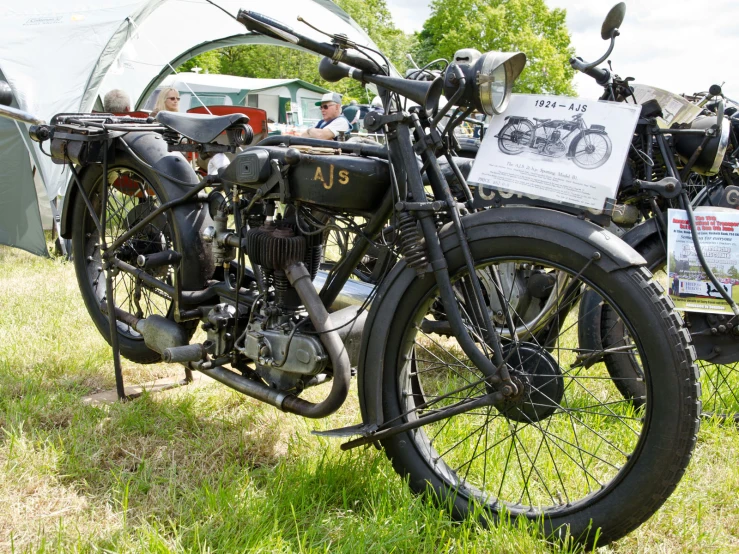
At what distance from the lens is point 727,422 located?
3117mm

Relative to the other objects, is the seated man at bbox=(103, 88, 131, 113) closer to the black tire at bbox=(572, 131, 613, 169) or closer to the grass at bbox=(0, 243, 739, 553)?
the grass at bbox=(0, 243, 739, 553)

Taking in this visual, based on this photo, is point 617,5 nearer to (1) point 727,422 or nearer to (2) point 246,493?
(1) point 727,422

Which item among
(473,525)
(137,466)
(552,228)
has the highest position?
(552,228)

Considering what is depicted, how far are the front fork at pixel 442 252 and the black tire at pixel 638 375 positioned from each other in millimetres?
1037

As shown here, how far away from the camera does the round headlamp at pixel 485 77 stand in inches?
79.3

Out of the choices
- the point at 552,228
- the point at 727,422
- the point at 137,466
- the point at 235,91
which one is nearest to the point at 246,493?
the point at 137,466

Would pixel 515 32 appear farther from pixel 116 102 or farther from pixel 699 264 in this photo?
pixel 699 264

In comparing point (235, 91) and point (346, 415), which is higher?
point (235, 91)

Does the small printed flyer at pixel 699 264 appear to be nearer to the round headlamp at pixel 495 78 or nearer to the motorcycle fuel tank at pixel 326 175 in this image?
the round headlamp at pixel 495 78

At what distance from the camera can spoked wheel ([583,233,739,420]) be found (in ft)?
9.91

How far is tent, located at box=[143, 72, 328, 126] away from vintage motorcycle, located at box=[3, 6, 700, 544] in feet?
55.4

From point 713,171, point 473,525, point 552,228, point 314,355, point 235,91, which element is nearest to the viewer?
point 552,228

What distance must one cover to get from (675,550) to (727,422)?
1.17 m

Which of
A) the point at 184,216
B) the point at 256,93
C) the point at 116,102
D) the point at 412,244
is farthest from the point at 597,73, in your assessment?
the point at 256,93
